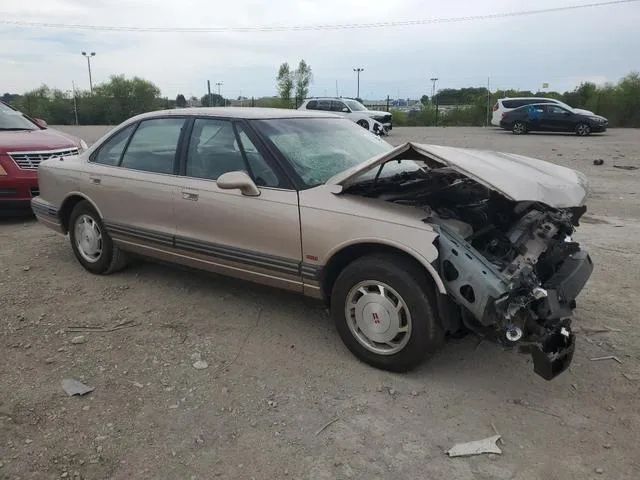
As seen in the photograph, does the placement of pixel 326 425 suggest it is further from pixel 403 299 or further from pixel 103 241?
pixel 103 241

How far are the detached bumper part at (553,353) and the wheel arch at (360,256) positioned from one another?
590 millimetres

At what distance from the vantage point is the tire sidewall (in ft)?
16.2

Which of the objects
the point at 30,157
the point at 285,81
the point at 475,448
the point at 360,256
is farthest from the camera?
the point at 285,81

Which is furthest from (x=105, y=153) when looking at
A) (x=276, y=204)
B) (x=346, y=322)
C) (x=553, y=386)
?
(x=553, y=386)

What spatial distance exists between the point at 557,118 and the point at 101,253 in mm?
22393

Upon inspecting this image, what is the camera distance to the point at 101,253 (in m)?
5.01

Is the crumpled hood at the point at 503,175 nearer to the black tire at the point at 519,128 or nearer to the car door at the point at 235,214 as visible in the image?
the car door at the point at 235,214

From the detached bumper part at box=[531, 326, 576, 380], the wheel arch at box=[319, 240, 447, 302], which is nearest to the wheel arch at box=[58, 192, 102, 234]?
the wheel arch at box=[319, 240, 447, 302]

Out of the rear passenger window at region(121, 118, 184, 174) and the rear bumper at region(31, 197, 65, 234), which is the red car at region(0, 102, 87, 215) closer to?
the rear bumper at region(31, 197, 65, 234)

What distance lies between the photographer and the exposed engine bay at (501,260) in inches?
113

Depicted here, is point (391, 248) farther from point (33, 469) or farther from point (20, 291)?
point (20, 291)

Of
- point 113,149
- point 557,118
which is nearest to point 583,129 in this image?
point 557,118

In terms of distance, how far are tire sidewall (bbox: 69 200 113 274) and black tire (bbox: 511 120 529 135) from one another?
74.5ft

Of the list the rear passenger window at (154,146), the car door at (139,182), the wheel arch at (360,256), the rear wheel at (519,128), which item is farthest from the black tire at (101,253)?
the rear wheel at (519,128)
